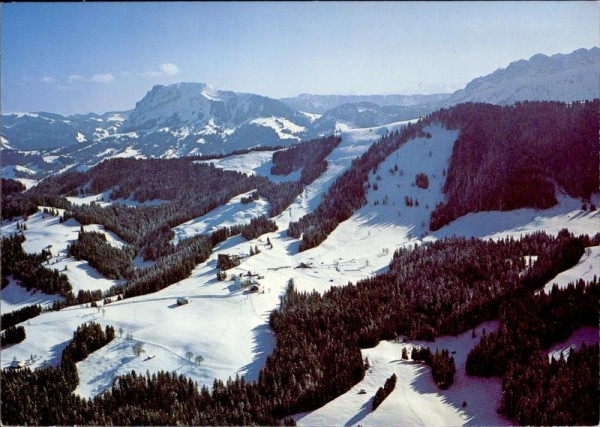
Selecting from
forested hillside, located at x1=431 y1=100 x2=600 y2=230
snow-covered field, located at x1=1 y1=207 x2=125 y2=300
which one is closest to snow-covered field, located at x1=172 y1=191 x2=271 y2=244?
snow-covered field, located at x1=1 y1=207 x2=125 y2=300

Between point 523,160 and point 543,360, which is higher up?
point 523,160

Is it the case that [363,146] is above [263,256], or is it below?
above

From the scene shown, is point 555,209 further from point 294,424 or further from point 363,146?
point 363,146

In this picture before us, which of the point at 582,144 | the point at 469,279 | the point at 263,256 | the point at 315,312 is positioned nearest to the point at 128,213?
the point at 263,256

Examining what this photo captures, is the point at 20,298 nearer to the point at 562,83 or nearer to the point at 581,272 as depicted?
the point at 581,272

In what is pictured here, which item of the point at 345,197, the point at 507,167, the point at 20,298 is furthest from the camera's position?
the point at 345,197

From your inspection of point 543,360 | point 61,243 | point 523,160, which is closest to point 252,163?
point 61,243

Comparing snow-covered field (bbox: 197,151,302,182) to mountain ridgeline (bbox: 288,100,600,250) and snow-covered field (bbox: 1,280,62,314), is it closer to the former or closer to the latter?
mountain ridgeline (bbox: 288,100,600,250)

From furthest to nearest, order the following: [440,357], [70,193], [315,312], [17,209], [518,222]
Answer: [70,193] → [17,209] → [518,222] → [315,312] → [440,357]

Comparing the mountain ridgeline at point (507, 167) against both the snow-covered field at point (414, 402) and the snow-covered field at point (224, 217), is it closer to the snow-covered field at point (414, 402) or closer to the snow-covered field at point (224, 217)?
the snow-covered field at point (224, 217)
